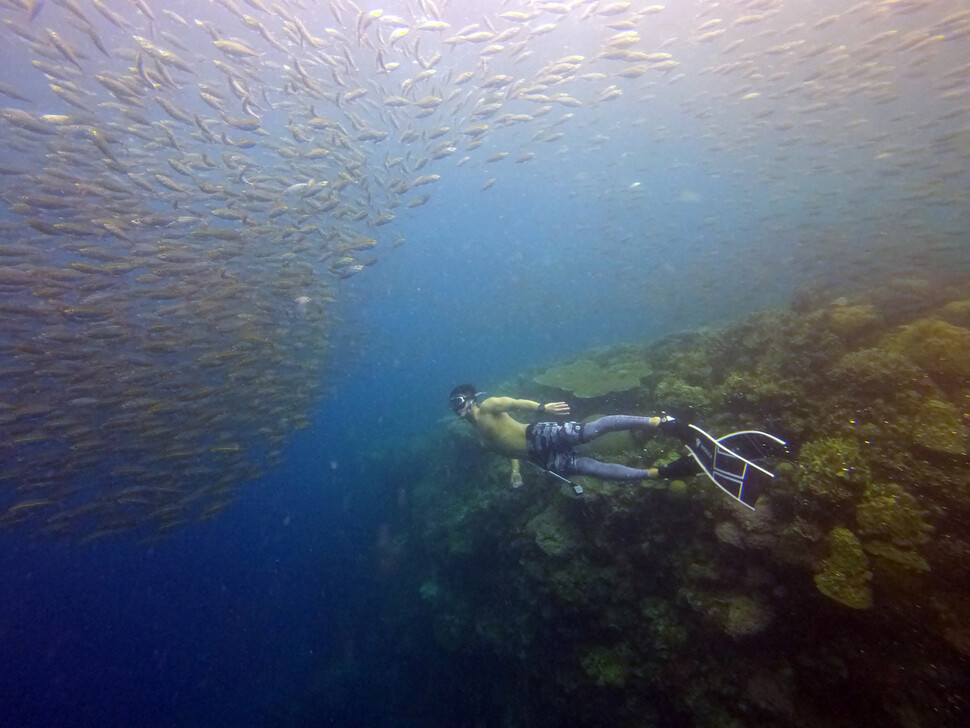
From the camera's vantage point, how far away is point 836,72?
47.3 ft

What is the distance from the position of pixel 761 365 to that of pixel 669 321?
21.7 metres

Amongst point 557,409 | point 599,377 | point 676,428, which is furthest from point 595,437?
point 599,377

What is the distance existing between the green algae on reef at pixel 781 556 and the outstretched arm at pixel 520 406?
123cm

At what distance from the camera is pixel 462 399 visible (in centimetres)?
613

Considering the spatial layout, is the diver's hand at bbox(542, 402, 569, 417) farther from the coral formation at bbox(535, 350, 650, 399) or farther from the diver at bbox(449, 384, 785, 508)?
the coral formation at bbox(535, 350, 650, 399)

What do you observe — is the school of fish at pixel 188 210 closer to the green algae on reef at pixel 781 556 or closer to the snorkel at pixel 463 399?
the snorkel at pixel 463 399

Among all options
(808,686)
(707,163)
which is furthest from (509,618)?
(707,163)

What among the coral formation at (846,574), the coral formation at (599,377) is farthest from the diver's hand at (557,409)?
the coral formation at (846,574)

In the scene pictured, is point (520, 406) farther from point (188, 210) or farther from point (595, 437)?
point (188, 210)

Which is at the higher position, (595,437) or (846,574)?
(595,437)

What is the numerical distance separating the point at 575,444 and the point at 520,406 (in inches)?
34.6

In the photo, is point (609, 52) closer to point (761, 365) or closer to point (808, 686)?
point (761, 365)

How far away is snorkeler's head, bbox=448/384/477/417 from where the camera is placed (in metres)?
6.12

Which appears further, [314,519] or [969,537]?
[314,519]
